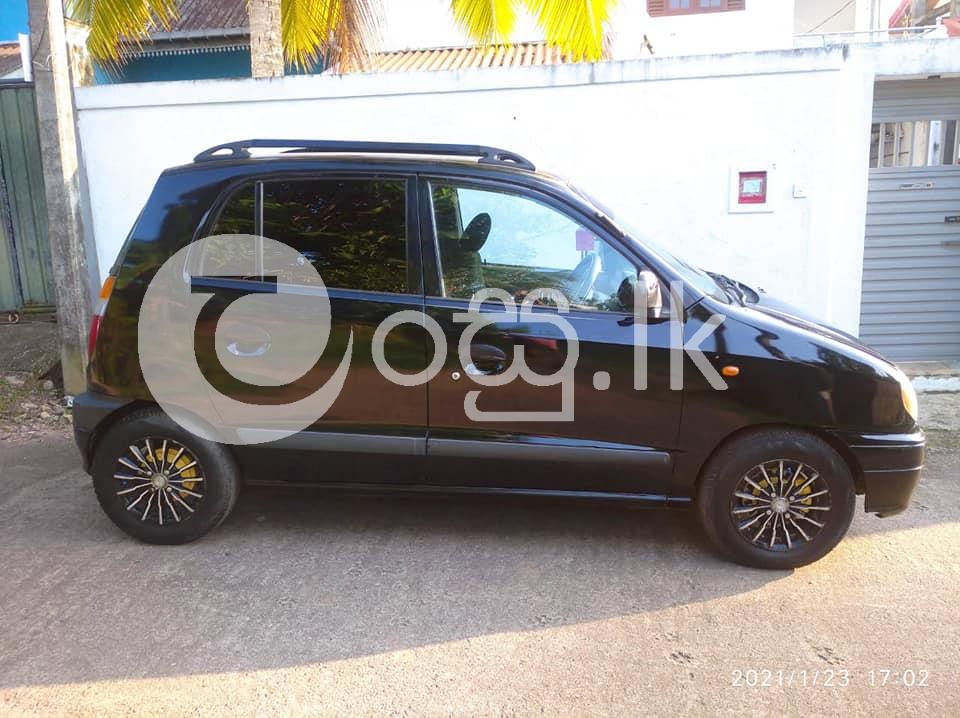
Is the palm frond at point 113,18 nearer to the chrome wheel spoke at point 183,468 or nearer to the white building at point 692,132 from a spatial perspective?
the white building at point 692,132

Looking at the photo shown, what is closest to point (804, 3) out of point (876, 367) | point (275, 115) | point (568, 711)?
point (275, 115)

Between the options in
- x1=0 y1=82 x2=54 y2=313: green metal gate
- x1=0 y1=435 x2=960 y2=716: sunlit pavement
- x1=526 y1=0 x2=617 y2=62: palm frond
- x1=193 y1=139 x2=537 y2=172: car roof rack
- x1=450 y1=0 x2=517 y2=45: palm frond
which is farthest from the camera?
x1=0 y1=82 x2=54 y2=313: green metal gate

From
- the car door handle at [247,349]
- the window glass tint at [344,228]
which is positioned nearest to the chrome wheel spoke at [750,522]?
the window glass tint at [344,228]

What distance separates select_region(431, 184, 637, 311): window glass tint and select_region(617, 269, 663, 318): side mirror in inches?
2.3

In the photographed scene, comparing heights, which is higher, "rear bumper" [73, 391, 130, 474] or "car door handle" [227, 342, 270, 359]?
"car door handle" [227, 342, 270, 359]

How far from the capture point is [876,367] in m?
3.68

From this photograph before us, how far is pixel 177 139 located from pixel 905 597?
6.32 m

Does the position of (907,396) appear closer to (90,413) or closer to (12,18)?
(90,413)

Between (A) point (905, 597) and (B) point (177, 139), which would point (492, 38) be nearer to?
(B) point (177, 139)

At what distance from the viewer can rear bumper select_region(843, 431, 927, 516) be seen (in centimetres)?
367

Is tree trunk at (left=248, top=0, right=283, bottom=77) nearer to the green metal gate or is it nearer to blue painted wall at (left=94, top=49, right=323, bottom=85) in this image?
the green metal gate

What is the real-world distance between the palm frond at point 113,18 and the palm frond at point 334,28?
1.27m

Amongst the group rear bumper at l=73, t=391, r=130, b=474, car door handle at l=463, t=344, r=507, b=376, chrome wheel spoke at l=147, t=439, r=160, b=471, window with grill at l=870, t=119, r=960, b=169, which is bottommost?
chrome wheel spoke at l=147, t=439, r=160, b=471

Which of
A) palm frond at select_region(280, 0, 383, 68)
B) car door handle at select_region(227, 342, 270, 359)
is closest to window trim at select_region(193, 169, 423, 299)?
car door handle at select_region(227, 342, 270, 359)
